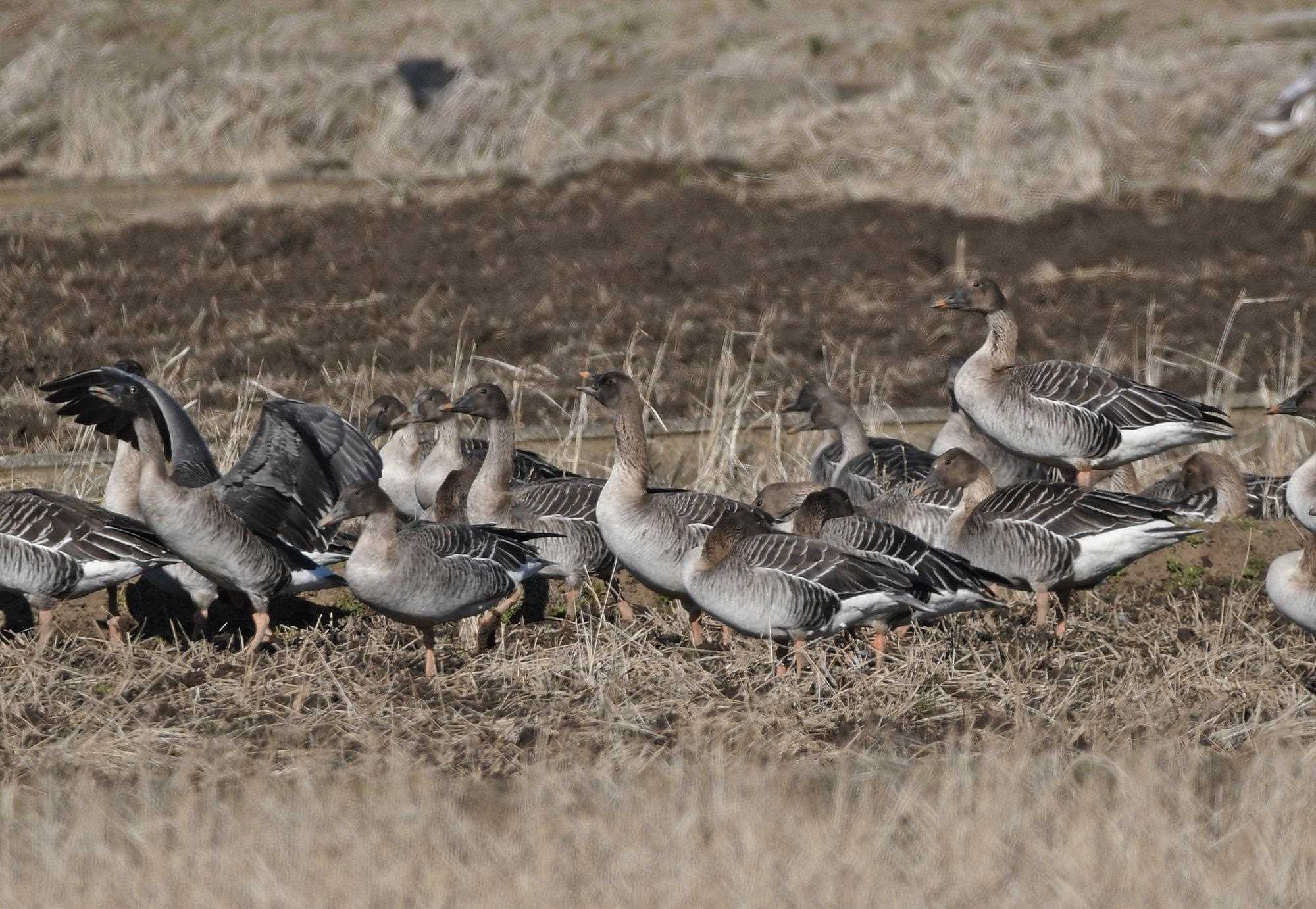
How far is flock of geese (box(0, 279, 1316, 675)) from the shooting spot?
8008 mm

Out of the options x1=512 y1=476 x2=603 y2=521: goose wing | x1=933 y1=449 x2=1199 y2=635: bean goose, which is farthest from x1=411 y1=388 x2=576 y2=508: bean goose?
x1=933 y1=449 x2=1199 y2=635: bean goose

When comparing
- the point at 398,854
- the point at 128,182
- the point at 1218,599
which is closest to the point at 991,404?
the point at 1218,599

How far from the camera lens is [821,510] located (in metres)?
8.73

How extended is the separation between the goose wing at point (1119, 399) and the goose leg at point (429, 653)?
4.52 metres

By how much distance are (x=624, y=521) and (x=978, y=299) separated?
3.67 metres

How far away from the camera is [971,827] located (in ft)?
17.1

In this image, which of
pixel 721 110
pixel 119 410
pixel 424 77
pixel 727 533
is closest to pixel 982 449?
pixel 727 533

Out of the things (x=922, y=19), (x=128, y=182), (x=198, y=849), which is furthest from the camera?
(x=922, y=19)

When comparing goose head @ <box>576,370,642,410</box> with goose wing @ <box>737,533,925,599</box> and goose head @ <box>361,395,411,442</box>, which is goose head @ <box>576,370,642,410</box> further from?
goose head @ <box>361,395,411,442</box>

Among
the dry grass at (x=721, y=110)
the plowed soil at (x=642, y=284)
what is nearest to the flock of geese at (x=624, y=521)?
the plowed soil at (x=642, y=284)

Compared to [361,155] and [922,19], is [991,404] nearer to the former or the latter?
[361,155]

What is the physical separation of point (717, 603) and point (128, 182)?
17.0 metres

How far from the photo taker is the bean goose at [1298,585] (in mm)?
7277

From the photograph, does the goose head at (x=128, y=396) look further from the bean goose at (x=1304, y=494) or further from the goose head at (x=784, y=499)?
the bean goose at (x=1304, y=494)
